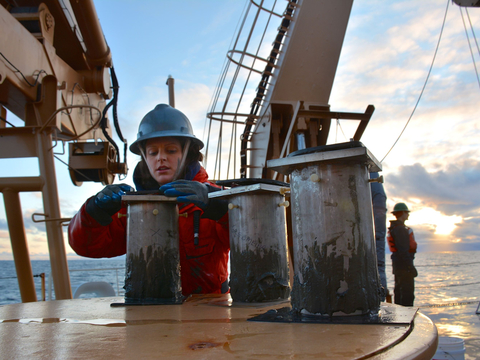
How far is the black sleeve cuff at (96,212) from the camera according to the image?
2.11 m

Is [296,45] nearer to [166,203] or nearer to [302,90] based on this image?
[302,90]

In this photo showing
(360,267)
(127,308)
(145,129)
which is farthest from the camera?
(145,129)

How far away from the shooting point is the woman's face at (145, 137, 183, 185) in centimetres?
257

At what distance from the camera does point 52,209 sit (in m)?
4.12

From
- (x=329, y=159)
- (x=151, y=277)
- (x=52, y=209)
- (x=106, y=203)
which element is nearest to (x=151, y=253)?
(x=151, y=277)

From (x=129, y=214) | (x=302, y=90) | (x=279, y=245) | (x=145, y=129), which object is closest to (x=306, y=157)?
(x=279, y=245)

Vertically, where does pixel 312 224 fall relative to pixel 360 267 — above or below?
above

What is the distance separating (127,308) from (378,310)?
105cm

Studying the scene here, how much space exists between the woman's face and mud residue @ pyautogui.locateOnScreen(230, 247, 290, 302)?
109cm

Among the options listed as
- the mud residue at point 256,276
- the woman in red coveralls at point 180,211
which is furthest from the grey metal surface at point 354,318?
the woman in red coveralls at point 180,211

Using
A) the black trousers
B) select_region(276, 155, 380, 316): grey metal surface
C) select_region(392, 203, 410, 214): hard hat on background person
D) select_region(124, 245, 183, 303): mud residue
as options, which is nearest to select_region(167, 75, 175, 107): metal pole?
select_region(124, 245, 183, 303): mud residue

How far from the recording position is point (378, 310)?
1261mm

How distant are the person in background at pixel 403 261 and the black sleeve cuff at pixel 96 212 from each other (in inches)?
183

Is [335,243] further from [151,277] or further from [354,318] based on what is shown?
[151,277]
